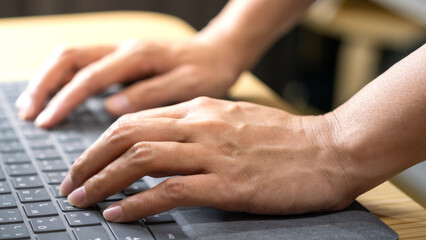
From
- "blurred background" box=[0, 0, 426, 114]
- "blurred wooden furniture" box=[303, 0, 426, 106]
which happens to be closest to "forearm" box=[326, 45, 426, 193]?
"blurred background" box=[0, 0, 426, 114]

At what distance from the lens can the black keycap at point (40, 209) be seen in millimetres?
577

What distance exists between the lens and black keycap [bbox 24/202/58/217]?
577 mm

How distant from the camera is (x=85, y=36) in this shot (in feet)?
3.95

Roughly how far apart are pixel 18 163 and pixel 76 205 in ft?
0.44

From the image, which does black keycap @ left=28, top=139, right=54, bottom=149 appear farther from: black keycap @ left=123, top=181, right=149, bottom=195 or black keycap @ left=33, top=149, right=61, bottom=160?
black keycap @ left=123, top=181, right=149, bottom=195

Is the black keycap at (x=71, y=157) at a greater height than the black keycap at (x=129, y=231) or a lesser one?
greater

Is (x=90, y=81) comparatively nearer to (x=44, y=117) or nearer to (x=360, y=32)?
(x=44, y=117)

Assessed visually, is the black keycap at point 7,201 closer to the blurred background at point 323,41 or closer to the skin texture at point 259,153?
the skin texture at point 259,153

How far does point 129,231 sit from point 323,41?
2020 millimetres

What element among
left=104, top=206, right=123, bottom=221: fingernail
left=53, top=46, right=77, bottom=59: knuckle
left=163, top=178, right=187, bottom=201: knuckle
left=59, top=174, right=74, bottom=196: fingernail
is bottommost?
left=163, top=178, right=187, bottom=201: knuckle

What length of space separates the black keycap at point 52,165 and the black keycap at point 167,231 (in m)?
0.17

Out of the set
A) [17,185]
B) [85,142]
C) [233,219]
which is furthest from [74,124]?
[233,219]

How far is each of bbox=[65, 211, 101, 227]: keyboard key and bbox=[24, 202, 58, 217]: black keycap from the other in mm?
17

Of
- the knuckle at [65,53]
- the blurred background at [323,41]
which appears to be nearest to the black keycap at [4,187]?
the knuckle at [65,53]
